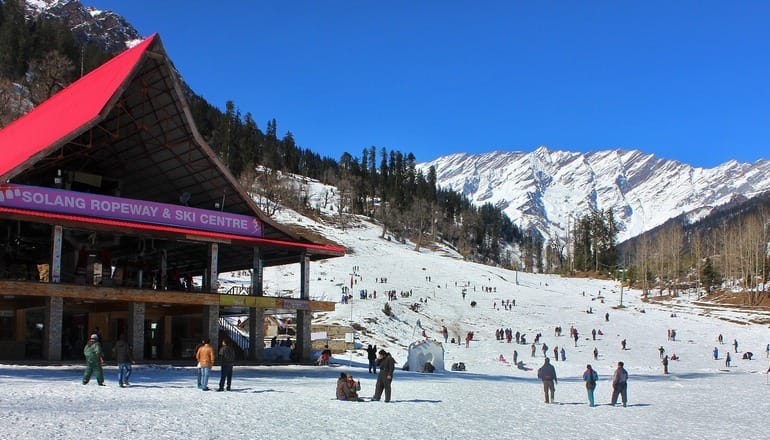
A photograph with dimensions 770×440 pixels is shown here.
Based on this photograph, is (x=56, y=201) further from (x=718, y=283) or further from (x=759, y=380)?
(x=718, y=283)

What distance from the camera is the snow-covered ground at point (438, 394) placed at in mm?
14391

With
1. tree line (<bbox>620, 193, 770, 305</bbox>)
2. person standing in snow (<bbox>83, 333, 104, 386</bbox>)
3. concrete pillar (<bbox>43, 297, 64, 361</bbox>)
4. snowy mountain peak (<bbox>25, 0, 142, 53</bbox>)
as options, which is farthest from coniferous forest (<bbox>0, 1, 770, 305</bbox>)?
person standing in snow (<bbox>83, 333, 104, 386</bbox>)

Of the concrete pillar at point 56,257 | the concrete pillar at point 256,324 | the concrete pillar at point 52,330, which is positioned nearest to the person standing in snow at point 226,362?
the concrete pillar at point 52,330

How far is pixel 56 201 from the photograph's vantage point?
29.3 m

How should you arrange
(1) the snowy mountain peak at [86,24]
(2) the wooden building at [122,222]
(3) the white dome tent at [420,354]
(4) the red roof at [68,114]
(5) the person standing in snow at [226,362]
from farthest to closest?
(1) the snowy mountain peak at [86,24], (3) the white dome tent at [420,354], (4) the red roof at [68,114], (2) the wooden building at [122,222], (5) the person standing in snow at [226,362]

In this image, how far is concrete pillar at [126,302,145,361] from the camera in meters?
30.3

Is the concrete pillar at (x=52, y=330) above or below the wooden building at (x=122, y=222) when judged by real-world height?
below

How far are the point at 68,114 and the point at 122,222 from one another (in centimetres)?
619

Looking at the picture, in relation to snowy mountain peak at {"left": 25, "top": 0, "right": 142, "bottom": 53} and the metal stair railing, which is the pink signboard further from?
snowy mountain peak at {"left": 25, "top": 0, "right": 142, "bottom": 53}

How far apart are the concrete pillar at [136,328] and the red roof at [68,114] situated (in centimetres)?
728

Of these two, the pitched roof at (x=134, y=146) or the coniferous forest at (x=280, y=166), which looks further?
the coniferous forest at (x=280, y=166)

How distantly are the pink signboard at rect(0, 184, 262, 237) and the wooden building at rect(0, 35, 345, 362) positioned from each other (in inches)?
1.7

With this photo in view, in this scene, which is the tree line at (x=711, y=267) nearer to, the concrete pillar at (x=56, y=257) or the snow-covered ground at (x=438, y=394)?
the snow-covered ground at (x=438, y=394)

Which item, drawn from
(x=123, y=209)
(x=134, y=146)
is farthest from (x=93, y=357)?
(x=134, y=146)
